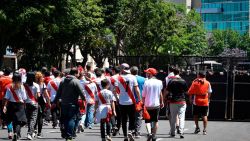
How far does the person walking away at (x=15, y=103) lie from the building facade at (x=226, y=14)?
140800 millimetres

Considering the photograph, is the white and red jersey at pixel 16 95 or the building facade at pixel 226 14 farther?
the building facade at pixel 226 14

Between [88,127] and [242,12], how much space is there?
452 feet

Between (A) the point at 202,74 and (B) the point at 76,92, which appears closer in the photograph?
(B) the point at 76,92

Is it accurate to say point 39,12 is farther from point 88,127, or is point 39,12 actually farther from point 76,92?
point 76,92

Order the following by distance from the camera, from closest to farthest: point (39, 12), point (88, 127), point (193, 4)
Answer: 1. point (88, 127)
2. point (39, 12)
3. point (193, 4)

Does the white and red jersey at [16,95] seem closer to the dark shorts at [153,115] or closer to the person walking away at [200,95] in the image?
the dark shorts at [153,115]

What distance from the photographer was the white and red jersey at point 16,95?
16562 millimetres

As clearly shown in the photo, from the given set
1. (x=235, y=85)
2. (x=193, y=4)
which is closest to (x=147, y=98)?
(x=235, y=85)

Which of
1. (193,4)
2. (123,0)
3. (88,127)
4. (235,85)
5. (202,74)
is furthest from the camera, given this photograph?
(193,4)

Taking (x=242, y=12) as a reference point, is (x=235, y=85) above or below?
below

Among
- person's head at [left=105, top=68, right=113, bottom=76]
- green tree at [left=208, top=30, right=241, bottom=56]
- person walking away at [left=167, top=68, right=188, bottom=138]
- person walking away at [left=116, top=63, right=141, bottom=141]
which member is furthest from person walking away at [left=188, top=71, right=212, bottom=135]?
green tree at [left=208, top=30, right=241, bottom=56]

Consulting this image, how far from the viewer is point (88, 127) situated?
22062mm

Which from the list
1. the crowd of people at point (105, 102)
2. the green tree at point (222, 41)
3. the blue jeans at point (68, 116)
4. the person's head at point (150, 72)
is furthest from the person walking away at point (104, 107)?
the green tree at point (222, 41)

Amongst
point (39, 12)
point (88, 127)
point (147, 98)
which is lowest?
point (88, 127)
